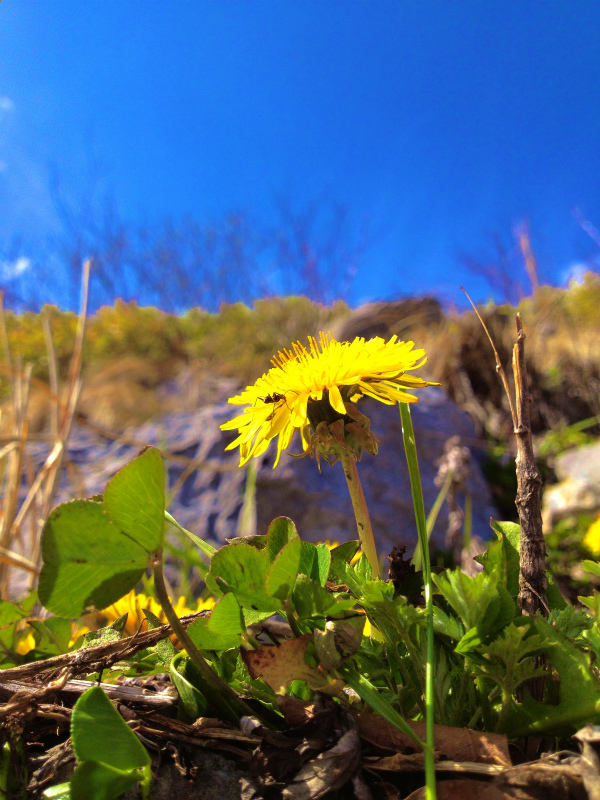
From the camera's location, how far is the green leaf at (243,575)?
1.59ft

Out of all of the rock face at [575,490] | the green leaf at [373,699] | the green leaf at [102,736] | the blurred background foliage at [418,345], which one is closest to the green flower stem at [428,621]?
the green leaf at [373,699]

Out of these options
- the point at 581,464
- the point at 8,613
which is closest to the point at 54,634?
the point at 8,613

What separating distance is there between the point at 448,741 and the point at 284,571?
0.69ft

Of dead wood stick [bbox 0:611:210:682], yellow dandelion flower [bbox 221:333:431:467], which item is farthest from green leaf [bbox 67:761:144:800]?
yellow dandelion flower [bbox 221:333:431:467]

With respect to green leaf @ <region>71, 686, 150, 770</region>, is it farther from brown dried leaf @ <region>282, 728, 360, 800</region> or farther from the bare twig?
the bare twig

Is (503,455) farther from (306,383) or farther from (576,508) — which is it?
(306,383)

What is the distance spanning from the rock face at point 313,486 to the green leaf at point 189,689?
158cm

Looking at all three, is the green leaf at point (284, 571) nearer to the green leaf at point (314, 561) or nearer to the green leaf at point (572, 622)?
the green leaf at point (314, 561)

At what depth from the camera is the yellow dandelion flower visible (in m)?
0.65

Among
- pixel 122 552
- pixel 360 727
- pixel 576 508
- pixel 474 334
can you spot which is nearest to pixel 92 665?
pixel 122 552

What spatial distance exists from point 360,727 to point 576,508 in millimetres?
3143

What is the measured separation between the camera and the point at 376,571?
0.56 meters

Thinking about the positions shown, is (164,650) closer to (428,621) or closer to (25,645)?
(428,621)

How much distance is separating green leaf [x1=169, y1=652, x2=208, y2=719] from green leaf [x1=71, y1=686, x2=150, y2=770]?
2.8 inches
